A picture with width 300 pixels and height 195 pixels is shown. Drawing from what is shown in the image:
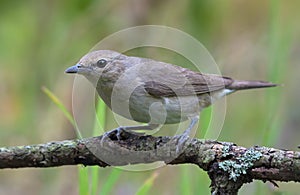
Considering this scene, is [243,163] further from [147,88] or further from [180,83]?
[180,83]

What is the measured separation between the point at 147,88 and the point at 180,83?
1.58 ft

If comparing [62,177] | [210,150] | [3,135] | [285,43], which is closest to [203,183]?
[210,150]

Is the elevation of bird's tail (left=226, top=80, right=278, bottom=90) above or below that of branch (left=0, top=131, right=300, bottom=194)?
above

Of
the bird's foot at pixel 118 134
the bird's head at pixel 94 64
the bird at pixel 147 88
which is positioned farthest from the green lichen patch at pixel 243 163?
the bird's head at pixel 94 64

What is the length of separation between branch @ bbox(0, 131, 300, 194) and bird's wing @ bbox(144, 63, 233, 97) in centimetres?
58

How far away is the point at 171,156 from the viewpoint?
3.37 meters

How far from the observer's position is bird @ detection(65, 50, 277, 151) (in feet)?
13.3

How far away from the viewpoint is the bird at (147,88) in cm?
405

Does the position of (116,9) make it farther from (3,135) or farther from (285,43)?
(285,43)

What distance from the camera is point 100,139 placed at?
3.64 metres

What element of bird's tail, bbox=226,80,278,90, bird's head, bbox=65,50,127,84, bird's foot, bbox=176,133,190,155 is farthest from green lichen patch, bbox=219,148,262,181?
bird's tail, bbox=226,80,278,90

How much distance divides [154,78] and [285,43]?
1002 mm

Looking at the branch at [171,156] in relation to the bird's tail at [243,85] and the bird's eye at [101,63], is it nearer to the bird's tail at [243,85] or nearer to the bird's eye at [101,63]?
the bird's eye at [101,63]

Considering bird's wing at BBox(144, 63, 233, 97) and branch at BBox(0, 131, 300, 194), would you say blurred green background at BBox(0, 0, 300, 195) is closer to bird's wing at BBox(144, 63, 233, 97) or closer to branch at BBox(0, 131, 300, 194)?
bird's wing at BBox(144, 63, 233, 97)
